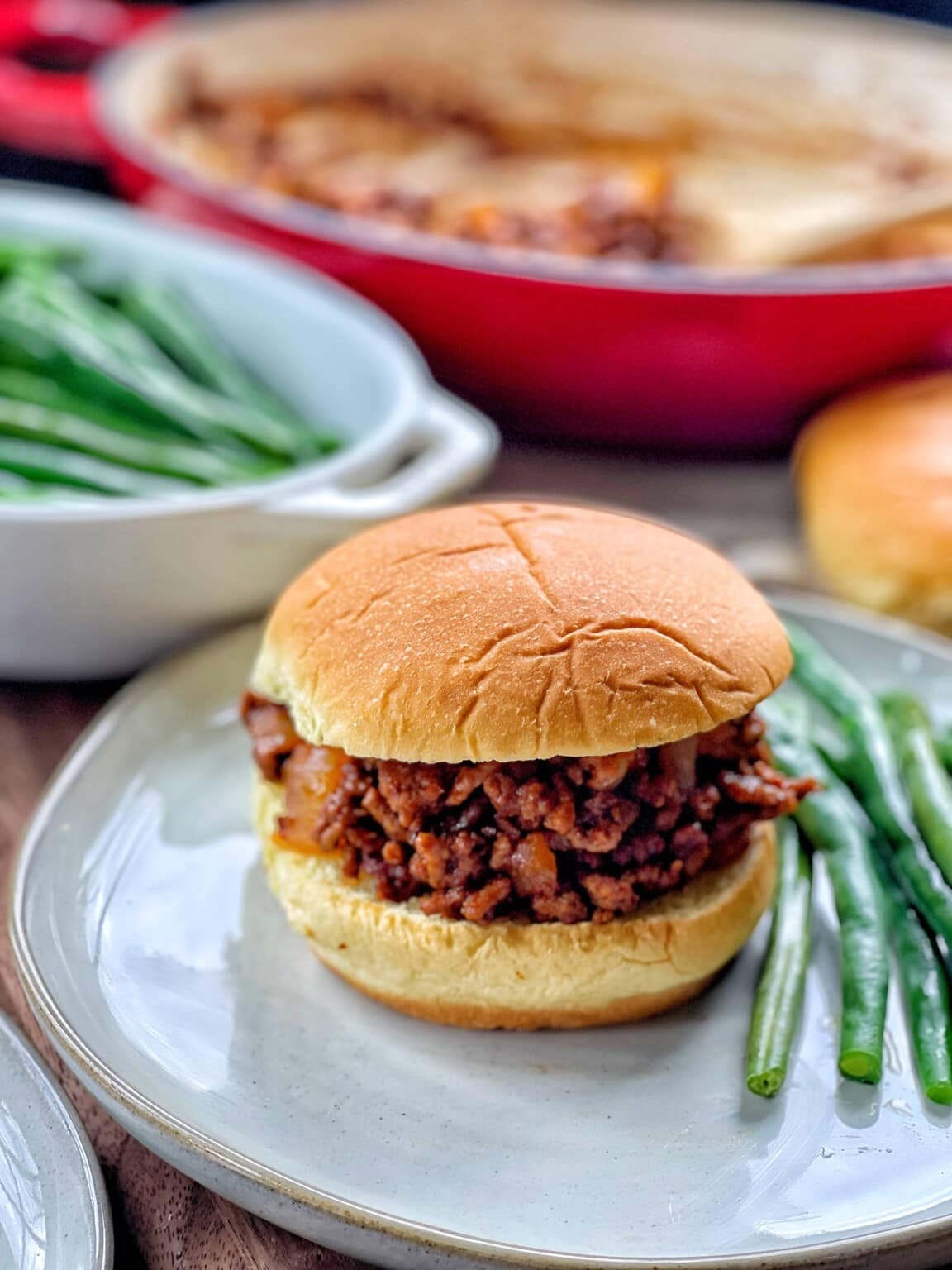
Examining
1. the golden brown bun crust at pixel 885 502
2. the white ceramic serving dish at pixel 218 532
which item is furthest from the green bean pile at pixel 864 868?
the white ceramic serving dish at pixel 218 532

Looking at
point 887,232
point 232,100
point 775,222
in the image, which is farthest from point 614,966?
point 232,100

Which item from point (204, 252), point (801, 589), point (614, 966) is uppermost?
point (204, 252)

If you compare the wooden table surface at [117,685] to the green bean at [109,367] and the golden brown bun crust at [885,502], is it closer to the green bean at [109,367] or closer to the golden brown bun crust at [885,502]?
the golden brown bun crust at [885,502]

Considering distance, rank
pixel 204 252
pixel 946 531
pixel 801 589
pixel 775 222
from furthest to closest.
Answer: pixel 775 222 < pixel 204 252 < pixel 801 589 < pixel 946 531

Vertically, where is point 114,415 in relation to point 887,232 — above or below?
below

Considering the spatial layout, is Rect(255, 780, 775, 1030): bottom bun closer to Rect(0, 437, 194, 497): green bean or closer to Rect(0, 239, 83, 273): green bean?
Rect(0, 437, 194, 497): green bean

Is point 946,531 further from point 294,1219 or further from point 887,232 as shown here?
point 294,1219

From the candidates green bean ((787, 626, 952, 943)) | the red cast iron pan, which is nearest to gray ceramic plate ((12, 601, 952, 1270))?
green bean ((787, 626, 952, 943))

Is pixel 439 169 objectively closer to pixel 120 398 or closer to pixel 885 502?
pixel 120 398
